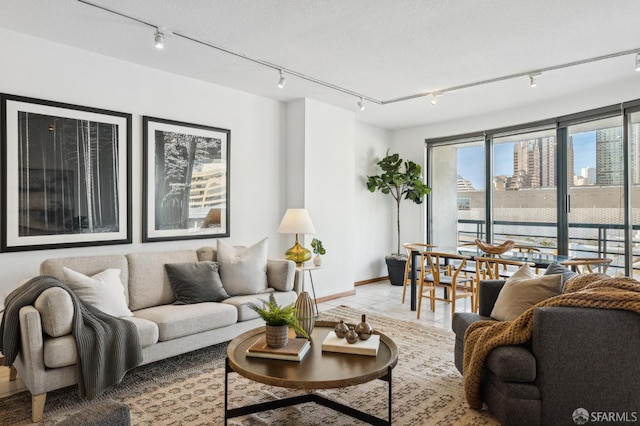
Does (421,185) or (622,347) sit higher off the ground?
(421,185)

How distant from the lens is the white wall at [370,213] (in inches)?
259

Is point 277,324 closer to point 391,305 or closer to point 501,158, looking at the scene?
point 391,305

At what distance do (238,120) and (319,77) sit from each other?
44.7 inches

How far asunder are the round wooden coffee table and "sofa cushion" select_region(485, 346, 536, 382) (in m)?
0.55

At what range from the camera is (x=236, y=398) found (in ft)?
8.66

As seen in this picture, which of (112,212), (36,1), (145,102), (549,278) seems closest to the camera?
(549,278)

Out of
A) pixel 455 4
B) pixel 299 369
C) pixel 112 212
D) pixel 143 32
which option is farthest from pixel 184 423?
pixel 455 4

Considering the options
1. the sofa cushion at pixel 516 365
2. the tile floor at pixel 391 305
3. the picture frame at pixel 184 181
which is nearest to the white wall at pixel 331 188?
the tile floor at pixel 391 305

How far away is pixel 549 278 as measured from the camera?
2.59 meters

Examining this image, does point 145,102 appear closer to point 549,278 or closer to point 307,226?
point 307,226

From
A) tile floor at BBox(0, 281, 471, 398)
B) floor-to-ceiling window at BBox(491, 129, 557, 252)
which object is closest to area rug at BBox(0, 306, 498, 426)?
tile floor at BBox(0, 281, 471, 398)

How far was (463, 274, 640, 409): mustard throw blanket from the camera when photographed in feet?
6.86

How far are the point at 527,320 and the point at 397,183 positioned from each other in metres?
4.47

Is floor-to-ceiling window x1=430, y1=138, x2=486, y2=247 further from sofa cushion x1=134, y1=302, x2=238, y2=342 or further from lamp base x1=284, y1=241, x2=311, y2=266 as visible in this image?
sofa cushion x1=134, y1=302, x2=238, y2=342
